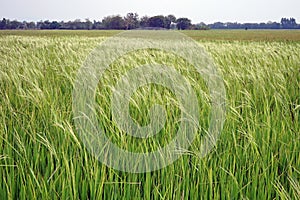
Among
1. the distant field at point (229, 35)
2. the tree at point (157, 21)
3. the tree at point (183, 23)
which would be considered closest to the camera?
the distant field at point (229, 35)

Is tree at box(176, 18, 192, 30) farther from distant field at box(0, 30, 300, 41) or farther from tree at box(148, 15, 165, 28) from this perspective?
distant field at box(0, 30, 300, 41)

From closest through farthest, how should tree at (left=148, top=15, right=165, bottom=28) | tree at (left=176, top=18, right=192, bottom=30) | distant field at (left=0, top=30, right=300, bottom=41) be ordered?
distant field at (left=0, top=30, right=300, bottom=41) < tree at (left=148, top=15, right=165, bottom=28) < tree at (left=176, top=18, right=192, bottom=30)

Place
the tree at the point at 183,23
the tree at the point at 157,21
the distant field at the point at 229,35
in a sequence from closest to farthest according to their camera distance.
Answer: the distant field at the point at 229,35 → the tree at the point at 157,21 → the tree at the point at 183,23

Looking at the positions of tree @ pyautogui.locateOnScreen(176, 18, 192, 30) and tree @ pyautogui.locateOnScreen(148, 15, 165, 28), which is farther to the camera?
tree @ pyautogui.locateOnScreen(176, 18, 192, 30)

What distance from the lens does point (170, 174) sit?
150 cm

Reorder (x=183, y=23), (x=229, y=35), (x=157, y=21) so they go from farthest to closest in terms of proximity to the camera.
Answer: (x=183, y=23)
(x=157, y=21)
(x=229, y=35)

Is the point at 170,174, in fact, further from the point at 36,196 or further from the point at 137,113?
the point at 137,113

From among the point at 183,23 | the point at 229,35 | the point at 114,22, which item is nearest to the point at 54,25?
the point at 114,22

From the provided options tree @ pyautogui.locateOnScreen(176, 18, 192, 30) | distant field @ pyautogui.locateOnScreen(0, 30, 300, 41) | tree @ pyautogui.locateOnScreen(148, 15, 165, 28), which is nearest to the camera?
distant field @ pyautogui.locateOnScreen(0, 30, 300, 41)

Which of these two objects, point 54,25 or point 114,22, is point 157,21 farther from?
point 54,25

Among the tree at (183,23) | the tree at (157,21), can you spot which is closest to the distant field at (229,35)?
the tree at (157,21)

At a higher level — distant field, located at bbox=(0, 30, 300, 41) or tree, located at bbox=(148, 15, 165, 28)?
tree, located at bbox=(148, 15, 165, 28)

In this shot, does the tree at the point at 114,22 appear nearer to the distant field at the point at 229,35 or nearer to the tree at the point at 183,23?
the tree at the point at 183,23

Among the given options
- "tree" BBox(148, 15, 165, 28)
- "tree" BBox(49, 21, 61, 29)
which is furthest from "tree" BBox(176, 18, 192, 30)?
"tree" BBox(49, 21, 61, 29)
